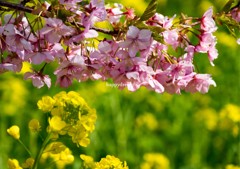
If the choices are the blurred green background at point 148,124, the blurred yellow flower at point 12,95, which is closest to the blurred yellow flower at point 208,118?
the blurred green background at point 148,124

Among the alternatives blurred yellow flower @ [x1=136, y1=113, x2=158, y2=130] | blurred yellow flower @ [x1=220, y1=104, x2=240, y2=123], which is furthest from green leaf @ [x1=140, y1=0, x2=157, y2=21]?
blurred yellow flower @ [x1=136, y1=113, x2=158, y2=130]

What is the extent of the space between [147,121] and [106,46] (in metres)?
2.40

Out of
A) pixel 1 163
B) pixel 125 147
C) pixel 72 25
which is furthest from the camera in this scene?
pixel 125 147

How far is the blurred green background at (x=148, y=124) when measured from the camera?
3.98 metres

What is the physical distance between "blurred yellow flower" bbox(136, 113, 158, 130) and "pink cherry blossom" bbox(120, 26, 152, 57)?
7.82ft

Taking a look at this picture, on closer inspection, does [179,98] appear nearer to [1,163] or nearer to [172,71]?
[1,163]

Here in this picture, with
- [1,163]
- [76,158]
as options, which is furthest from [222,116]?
[1,163]

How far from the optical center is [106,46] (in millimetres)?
1849

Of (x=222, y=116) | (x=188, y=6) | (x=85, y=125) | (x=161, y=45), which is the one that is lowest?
(x=188, y=6)

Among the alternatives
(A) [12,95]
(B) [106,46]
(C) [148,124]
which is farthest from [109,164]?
(A) [12,95]

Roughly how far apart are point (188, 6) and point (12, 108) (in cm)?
220

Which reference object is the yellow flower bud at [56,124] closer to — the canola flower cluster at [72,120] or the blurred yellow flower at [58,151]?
the canola flower cluster at [72,120]

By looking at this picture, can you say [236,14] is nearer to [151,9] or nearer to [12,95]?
[151,9]

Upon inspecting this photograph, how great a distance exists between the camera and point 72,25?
182 cm
